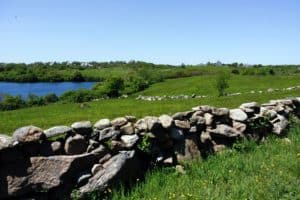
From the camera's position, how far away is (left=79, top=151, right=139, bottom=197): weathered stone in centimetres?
773

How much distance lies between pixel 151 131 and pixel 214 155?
66.0 inches

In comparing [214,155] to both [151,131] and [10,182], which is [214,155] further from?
[10,182]

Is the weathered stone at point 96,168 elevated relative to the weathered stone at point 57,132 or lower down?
lower down

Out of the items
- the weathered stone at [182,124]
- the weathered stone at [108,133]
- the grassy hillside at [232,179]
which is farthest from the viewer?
the weathered stone at [182,124]

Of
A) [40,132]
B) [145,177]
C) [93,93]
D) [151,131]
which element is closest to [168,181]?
[145,177]

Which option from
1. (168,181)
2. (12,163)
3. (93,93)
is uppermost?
(12,163)

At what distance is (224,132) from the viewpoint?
10.4 m

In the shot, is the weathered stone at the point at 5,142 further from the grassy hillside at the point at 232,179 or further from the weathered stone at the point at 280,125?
the weathered stone at the point at 280,125

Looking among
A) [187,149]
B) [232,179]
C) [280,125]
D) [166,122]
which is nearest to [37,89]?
[280,125]

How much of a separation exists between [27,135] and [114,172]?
Result: 1559 millimetres

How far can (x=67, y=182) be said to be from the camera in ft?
25.3

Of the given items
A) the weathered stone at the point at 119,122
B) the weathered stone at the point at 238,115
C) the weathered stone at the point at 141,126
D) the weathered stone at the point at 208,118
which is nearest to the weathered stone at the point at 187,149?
the weathered stone at the point at 208,118

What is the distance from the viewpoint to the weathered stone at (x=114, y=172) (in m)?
7.73

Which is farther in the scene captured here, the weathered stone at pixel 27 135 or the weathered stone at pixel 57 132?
the weathered stone at pixel 57 132
